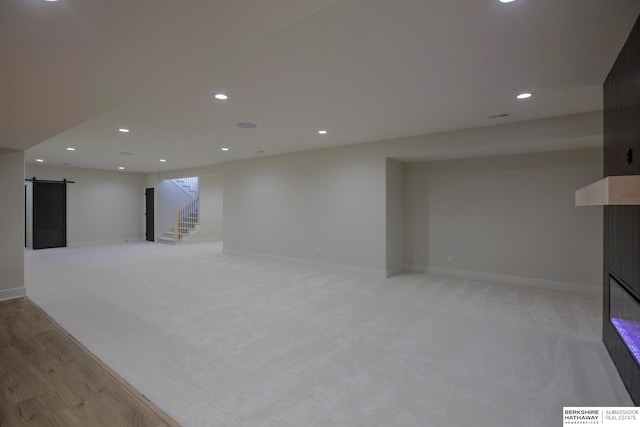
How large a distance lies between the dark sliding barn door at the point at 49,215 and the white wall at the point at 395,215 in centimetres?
1058

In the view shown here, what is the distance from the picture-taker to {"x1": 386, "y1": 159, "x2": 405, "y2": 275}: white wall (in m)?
5.99

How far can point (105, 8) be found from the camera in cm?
143

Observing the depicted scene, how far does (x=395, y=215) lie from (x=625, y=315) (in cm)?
398

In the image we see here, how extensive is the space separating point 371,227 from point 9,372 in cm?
514

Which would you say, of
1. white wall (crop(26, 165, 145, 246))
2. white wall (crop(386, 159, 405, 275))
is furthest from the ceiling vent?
white wall (crop(26, 165, 145, 246))

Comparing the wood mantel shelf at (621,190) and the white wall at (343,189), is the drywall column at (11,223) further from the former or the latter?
the wood mantel shelf at (621,190)

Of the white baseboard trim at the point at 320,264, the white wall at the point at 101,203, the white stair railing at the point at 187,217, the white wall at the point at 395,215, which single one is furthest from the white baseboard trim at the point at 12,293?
the white wall at the point at 101,203

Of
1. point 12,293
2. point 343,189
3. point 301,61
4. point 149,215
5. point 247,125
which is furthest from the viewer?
point 149,215

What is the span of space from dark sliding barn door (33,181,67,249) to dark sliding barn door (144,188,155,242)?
96.2 inches

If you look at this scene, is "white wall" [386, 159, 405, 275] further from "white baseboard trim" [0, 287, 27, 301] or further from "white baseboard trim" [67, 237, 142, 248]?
"white baseboard trim" [67, 237, 142, 248]

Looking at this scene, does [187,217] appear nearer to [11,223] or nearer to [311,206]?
[311,206]

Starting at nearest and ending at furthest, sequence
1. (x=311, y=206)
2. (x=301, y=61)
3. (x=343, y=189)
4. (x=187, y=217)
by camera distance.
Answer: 1. (x=301, y=61)
2. (x=343, y=189)
3. (x=311, y=206)
4. (x=187, y=217)

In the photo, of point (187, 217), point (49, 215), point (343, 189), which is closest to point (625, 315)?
point (343, 189)

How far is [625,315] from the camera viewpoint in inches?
95.1
